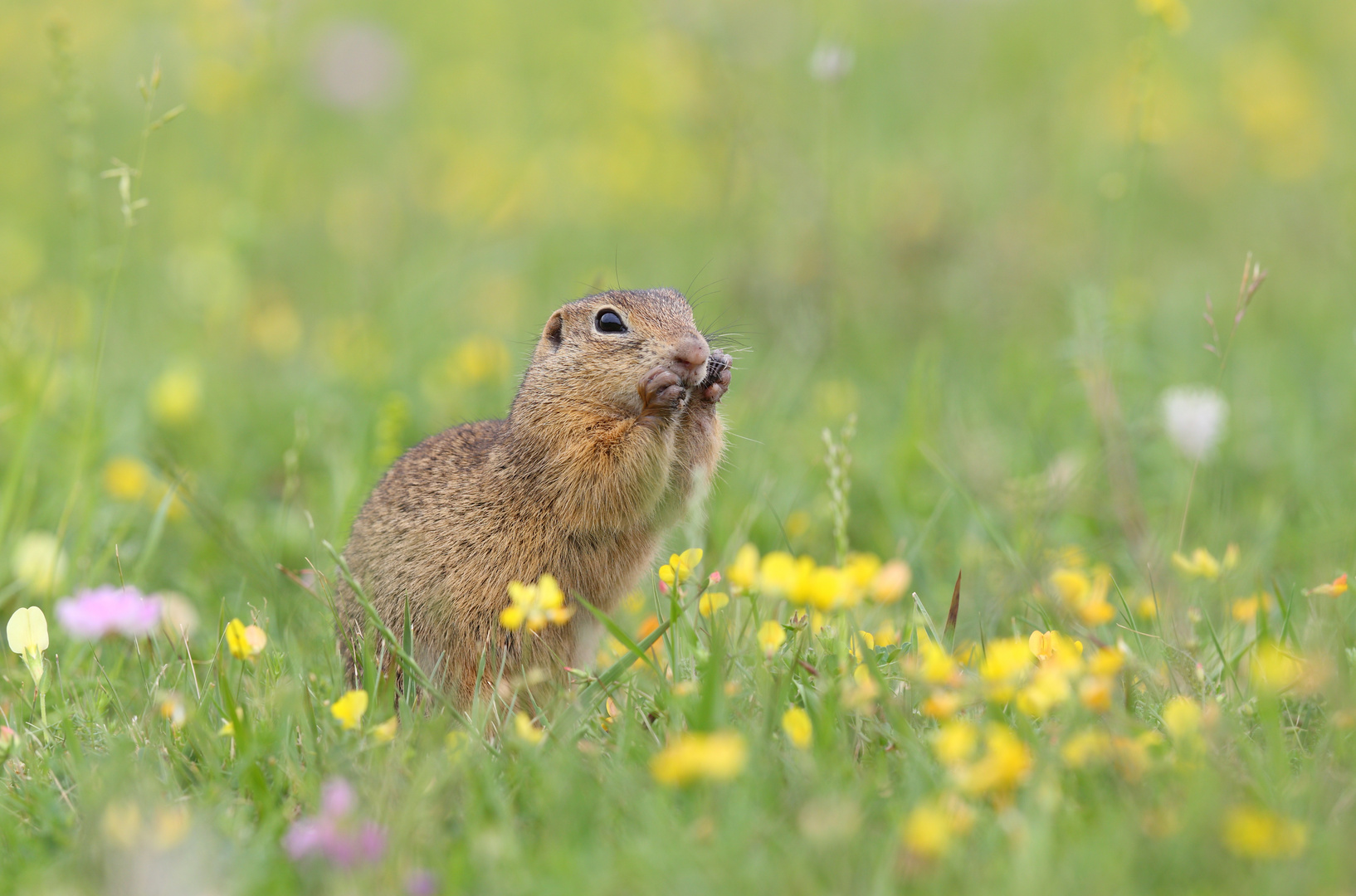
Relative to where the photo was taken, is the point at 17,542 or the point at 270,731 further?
the point at 17,542

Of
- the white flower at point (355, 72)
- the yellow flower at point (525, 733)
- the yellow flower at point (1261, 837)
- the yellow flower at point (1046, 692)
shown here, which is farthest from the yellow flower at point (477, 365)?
the white flower at point (355, 72)

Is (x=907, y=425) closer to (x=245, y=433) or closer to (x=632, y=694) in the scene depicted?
(x=632, y=694)

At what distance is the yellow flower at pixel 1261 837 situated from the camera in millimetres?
1827

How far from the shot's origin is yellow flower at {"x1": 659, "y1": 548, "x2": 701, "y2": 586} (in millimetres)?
2859

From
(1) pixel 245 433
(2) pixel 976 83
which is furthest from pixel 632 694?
(2) pixel 976 83

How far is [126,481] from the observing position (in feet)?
16.2

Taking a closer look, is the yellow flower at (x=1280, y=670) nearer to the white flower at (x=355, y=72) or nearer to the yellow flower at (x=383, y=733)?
the yellow flower at (x=383, y=733)

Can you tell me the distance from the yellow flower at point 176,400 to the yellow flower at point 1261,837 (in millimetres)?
4699

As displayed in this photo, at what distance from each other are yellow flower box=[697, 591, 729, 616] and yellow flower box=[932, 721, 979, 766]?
71 centimetres

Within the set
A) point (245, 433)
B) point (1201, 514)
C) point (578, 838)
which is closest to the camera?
point (578, 838)

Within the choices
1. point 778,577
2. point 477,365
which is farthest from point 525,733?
point 477,365

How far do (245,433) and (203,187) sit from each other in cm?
468

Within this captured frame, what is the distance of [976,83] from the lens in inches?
425

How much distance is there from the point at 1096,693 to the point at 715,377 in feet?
5.63
